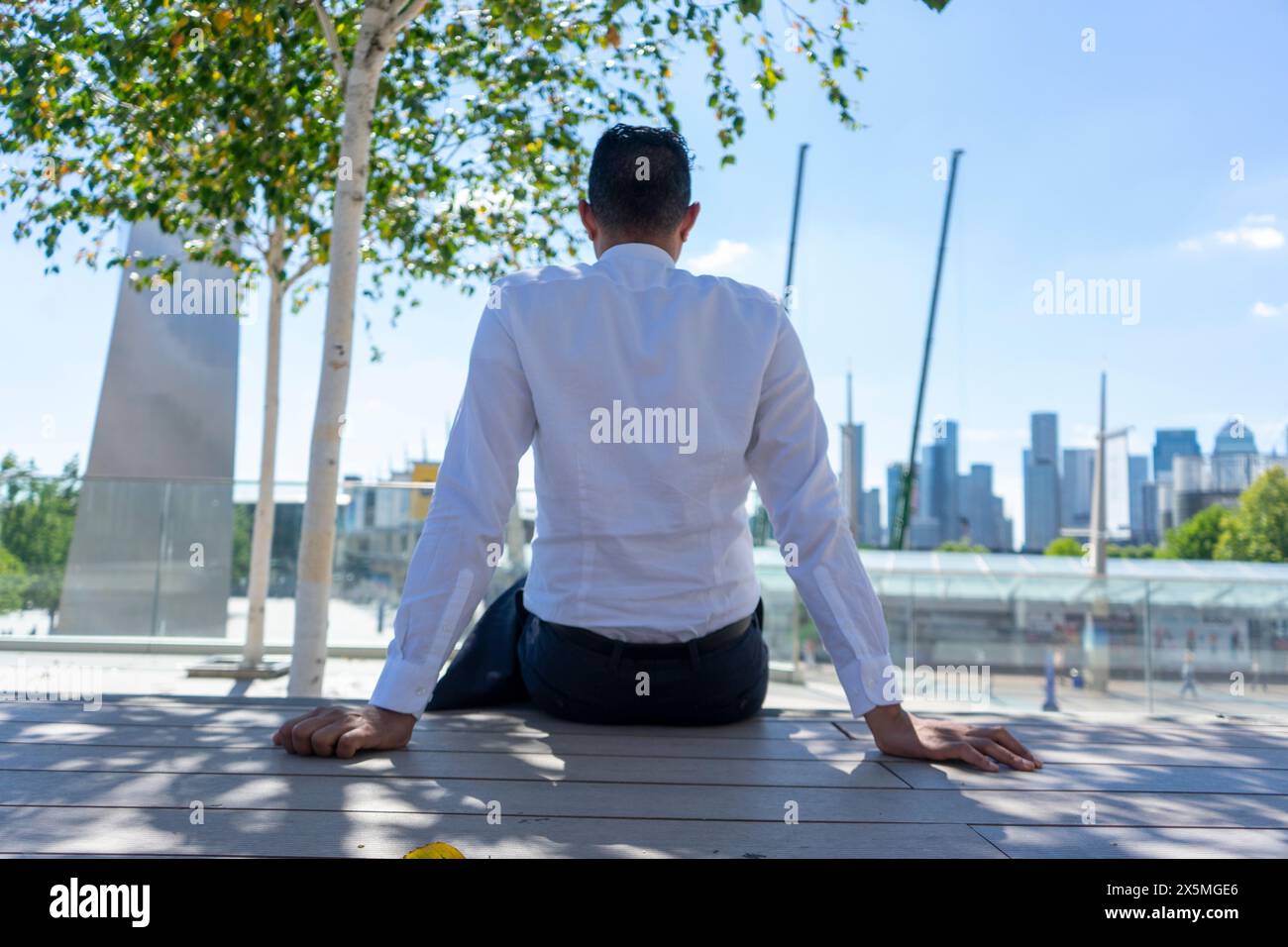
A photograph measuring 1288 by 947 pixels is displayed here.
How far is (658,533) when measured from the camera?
2004 mm

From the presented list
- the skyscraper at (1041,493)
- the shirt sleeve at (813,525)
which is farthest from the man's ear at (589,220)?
the skyscraper at (1041,493)

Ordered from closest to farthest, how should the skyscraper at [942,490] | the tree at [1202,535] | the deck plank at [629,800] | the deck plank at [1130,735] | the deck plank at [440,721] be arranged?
the deck plank at [629,800] < the deck plank at [440,721] < the deck plank at [1130,735] < the tree at [1202,535] < the skyscraper at [942,490]

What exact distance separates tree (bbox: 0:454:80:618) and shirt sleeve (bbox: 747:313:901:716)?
1053cm

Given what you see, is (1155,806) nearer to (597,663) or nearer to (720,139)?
(597,663)

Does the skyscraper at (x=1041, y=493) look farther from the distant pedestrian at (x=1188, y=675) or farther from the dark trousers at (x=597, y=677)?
the dark trousers at (x=597, y=677)

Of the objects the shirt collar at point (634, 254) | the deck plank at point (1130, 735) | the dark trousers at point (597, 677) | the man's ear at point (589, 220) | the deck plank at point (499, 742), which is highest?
the man's ear at point (589, 220)

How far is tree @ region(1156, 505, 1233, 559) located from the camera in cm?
6097

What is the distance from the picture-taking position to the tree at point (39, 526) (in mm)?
10406

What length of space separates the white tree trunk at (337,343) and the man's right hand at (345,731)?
3630 mm

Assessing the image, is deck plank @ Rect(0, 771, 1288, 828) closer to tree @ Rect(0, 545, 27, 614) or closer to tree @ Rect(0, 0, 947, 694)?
tree @ Rect(0, 0, 947, 694)

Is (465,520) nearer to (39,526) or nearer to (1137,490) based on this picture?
(39,526)

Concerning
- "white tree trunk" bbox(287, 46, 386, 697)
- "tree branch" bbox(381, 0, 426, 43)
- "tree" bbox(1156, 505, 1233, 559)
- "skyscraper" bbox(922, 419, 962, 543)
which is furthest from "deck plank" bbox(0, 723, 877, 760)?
"skyscraper" bbox(922, 419, 962, 543)

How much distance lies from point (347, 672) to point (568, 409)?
8.99 m
